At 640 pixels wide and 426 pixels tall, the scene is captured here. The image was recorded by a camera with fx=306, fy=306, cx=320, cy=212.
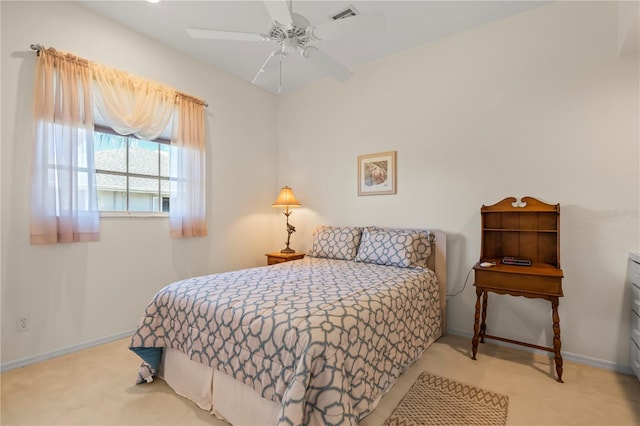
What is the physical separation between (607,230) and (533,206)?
1.65 ft

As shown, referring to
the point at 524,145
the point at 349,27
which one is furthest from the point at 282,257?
the point at 524,145

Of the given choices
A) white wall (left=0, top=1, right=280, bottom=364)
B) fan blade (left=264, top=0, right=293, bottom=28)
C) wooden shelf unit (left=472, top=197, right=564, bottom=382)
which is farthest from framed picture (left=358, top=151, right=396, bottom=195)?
fan blade (left=264, top=0, right=293, bottom=28)

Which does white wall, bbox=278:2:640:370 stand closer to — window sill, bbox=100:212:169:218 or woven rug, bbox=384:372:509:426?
woven rug, bbox=384:372:509:426

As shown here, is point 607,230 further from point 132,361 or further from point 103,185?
point 103,185

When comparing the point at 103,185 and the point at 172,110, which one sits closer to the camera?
the point at 103,185

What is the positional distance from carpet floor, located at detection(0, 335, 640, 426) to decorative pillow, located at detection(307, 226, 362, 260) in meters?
1.24

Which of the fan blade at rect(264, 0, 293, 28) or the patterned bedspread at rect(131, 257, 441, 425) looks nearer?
the patterned bedspread at rect(131, 257, 441, 425)

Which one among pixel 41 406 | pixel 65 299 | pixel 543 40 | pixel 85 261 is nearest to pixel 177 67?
pixel 85 261

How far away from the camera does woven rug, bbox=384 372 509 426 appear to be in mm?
1724

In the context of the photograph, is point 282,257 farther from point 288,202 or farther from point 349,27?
point 349,27

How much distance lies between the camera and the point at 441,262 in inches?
116

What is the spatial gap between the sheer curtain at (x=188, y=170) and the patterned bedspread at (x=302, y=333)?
1136 mm

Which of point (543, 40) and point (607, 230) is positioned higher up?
point (543, 40)

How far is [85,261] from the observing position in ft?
8.59
